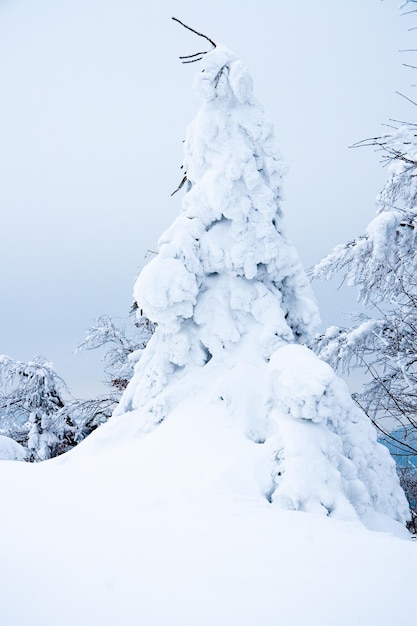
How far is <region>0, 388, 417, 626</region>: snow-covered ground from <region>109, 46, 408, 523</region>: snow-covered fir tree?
1703mm

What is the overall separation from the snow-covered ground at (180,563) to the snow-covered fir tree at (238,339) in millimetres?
1703

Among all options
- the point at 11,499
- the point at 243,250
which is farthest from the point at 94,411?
the point at 11,499

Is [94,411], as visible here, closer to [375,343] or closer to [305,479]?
[375,343]

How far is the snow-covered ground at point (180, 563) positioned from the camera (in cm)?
209

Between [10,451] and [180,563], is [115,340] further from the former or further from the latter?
[180,563]

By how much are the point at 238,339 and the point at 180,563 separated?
16.0ft

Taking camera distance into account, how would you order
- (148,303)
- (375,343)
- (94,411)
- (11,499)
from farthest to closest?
(94,411)
(375,343)
(148,303)
(11,499)

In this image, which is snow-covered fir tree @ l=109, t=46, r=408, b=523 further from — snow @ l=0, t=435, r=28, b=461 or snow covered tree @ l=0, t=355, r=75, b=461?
snow covered tree @ l=0, t=355, r=75, b=461

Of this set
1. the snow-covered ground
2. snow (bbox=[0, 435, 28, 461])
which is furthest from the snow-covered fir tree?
snow (bbox=[0, 435, 28, 461])

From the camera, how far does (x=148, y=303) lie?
23.1 feet

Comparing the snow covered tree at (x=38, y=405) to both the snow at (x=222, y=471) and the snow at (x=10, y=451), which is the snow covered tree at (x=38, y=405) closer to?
the snow at (x=10, y=451)

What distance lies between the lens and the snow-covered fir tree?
591 cm

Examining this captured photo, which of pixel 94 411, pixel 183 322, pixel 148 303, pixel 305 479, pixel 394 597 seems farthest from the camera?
pixel 94 411

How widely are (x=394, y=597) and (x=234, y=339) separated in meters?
5.15
